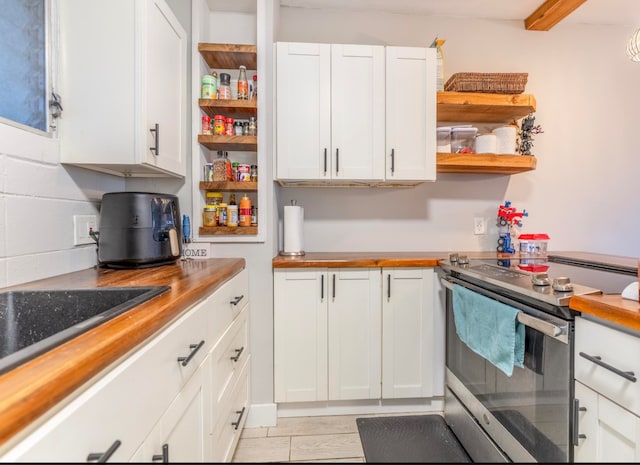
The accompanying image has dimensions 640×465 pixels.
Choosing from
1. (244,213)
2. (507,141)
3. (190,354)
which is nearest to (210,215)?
(244,213)

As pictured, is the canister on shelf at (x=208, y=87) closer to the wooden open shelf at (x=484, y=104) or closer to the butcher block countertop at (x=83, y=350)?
the butcher block countertop at (x=83, y=350)

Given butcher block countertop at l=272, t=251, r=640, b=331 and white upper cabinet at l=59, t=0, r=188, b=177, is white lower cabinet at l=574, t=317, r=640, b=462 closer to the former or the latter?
butcher block countertop at l=272, t=251, r=640, b=331

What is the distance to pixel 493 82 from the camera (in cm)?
190

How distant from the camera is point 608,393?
83cm

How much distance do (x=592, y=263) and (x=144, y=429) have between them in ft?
6.68

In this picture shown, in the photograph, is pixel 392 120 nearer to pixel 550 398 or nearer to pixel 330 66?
pixel 330 66

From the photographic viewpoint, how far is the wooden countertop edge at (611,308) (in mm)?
758

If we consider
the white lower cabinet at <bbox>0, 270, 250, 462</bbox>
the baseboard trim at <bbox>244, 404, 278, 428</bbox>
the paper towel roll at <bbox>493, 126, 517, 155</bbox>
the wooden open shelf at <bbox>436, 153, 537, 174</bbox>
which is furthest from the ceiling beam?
the baseboard trim at <bbox>244, 404, 278, 428</bbox>

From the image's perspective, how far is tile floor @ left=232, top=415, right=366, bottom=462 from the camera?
1.46 m

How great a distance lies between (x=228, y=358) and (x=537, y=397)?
114 centimetres

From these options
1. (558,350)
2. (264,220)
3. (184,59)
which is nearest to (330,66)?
(184,59)

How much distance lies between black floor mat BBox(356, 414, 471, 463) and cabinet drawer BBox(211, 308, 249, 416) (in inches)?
27.8

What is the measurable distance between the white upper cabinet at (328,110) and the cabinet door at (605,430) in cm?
135

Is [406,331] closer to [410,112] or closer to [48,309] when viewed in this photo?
[410,112]
